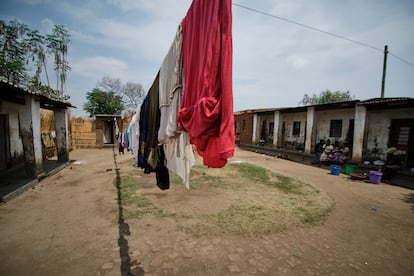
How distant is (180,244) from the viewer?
10.2ft

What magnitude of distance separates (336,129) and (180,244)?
12010mm

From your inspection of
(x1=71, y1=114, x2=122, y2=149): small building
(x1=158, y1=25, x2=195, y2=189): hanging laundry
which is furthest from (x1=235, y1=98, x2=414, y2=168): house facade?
(x1=71, y1=114, x2=122, y2=149): small building

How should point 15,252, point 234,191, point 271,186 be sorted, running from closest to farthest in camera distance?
point 15,252
point 234,191
point 271,186

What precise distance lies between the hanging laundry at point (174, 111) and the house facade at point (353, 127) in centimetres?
986

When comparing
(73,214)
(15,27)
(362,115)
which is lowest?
(73,214)

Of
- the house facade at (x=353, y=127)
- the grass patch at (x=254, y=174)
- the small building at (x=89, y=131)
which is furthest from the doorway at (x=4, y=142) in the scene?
the house facade at (x=353, y=127)

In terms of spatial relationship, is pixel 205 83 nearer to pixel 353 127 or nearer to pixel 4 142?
pixel 4 142

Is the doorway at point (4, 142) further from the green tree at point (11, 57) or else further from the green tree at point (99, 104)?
the green tree at point (99, 104)

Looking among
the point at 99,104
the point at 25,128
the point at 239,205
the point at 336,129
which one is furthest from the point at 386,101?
the point at 99,104

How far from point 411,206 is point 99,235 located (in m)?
7.60

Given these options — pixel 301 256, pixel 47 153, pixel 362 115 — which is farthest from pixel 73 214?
pixel 362 115

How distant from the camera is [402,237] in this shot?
135 inches

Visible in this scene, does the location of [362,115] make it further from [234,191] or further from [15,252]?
[15,252]

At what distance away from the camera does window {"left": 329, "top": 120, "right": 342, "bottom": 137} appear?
36.5 ft
